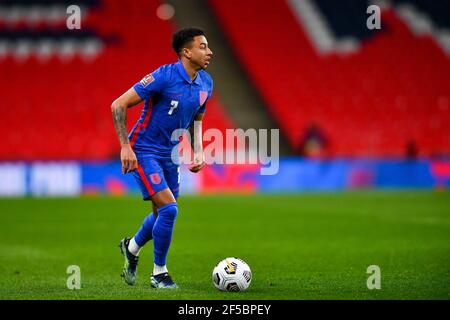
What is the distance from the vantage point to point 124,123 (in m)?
7.52

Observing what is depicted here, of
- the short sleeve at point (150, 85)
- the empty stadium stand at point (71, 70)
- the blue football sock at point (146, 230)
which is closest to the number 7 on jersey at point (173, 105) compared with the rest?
the short sleeve at point (150, 85)

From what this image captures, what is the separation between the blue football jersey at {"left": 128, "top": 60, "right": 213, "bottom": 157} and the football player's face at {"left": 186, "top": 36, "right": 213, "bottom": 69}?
0.14 m

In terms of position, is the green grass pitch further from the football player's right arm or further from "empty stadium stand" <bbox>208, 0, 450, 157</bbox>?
"empty stadium stand" <bbox>208, 0, 450, 157</bbox>

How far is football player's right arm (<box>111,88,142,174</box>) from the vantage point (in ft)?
24.6

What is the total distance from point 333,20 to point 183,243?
64.4 ft

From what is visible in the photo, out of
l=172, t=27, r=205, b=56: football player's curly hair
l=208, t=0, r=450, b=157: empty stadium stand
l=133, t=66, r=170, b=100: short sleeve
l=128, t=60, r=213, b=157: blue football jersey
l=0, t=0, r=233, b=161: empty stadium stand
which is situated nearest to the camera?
l=133, t=66, r=170, b=100: short sleeve

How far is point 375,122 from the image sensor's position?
91.2 feet

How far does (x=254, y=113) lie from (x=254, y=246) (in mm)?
17352

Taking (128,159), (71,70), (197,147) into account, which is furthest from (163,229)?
(71,70)

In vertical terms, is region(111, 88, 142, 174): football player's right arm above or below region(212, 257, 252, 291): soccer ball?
above

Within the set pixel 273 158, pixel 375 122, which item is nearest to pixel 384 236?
pixel 273 158

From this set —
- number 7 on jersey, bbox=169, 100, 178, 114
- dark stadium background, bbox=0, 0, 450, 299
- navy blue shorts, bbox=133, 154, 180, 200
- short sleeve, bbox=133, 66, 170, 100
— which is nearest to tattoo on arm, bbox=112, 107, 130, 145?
short sleeve, bbox=133, 66, 170, 100

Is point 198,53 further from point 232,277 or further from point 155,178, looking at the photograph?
point 232,277

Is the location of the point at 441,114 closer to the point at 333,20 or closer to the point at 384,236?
the point at 333,20
